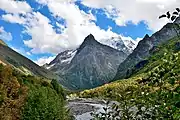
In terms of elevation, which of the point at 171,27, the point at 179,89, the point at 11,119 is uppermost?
the point at 11,119

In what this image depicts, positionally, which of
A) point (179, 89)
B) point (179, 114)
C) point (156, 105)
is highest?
point (156, 105)

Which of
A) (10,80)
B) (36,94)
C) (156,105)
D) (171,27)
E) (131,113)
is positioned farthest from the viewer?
(10,80)

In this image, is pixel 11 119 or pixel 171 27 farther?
pixel 11 119

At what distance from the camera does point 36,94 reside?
82.6 metres

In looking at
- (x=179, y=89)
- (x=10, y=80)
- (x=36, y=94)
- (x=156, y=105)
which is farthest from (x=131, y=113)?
(x=10, y=80)

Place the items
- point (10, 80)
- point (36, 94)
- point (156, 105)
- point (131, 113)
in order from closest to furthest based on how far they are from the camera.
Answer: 1. point (156, 105)
2. point (131, 113)
3. point (36, 94)
4. point (10, 80)

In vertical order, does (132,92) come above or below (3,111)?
below

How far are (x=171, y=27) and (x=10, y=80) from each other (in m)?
95.0

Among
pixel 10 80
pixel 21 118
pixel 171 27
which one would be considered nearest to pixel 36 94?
pixel 21 118

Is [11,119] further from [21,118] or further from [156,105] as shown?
[156,105]

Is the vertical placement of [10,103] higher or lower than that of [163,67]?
higher

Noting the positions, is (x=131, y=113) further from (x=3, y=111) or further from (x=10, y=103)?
(x=10, y=103)

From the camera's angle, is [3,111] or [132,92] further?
[3,111]

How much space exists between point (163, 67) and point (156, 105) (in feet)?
9.32
